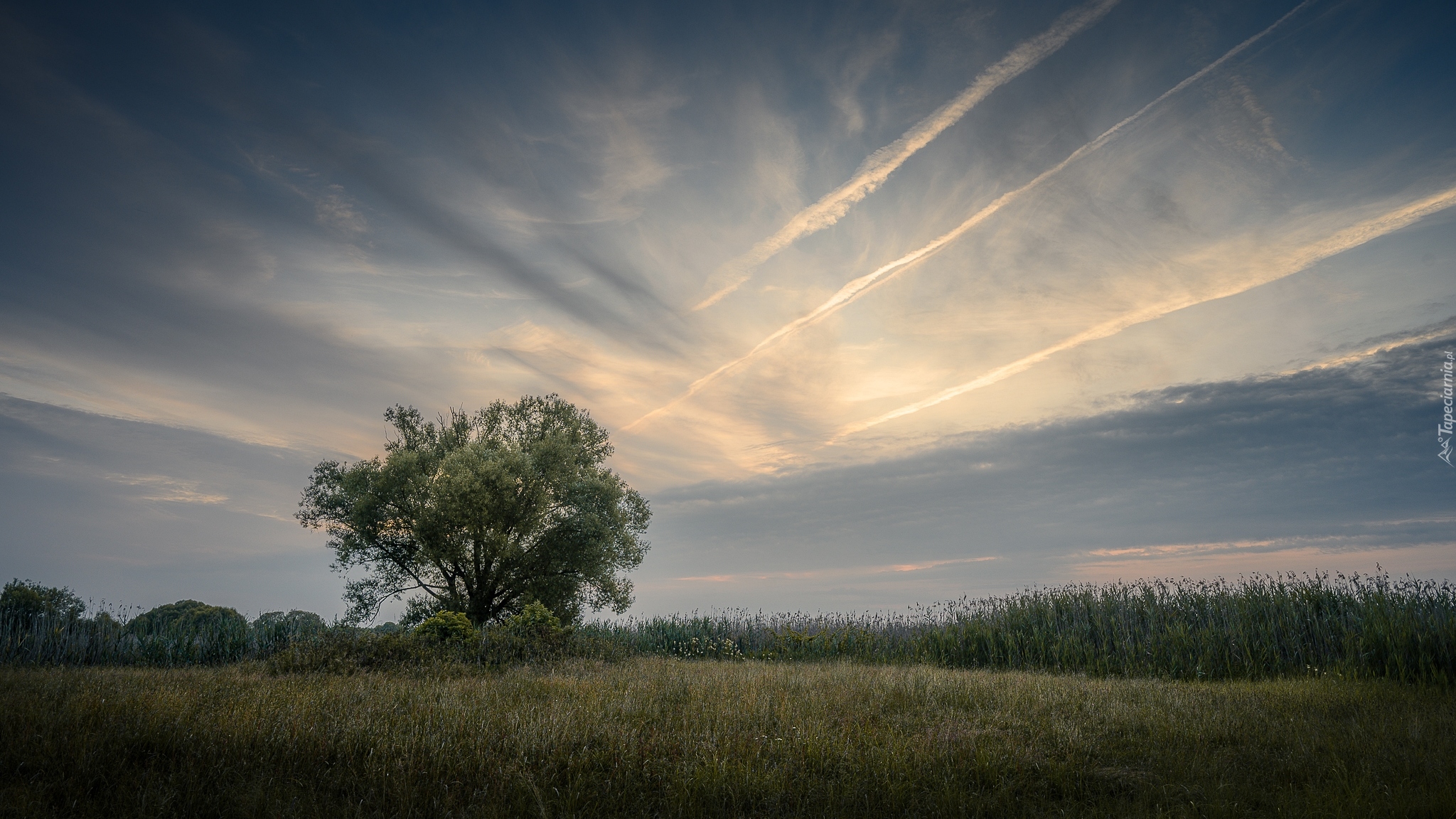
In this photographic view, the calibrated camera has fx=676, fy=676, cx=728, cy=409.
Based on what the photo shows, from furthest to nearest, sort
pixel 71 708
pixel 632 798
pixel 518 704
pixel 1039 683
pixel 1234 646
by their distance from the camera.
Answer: pixel 1234 646
pixel 1039 683
pixel 518 704
pixel 71 708
pixel 632 798

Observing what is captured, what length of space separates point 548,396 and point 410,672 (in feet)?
65.0

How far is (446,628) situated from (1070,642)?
18053 millimetres

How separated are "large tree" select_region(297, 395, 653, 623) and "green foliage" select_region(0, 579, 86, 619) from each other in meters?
9.17

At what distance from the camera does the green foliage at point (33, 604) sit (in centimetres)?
1909

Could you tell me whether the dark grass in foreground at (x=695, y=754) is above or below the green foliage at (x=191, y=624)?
below

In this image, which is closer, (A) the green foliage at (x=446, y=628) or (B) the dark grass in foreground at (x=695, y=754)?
(B) the dark grass in foreground at (x=695, y=754)

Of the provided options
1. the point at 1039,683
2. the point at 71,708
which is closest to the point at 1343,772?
the point at 1039,683

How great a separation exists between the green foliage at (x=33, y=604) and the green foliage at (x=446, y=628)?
1040 centimetres

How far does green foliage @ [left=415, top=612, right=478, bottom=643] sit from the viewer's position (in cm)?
1838

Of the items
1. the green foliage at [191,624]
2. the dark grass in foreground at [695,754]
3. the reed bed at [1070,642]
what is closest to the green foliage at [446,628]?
the reed bed at [1070,642]

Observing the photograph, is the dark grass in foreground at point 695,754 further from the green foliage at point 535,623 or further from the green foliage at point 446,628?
the green foliage at point 535,623

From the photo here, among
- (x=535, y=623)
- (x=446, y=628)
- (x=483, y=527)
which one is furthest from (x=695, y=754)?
(x=483, y=527)

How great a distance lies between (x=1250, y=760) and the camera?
29.2 feet

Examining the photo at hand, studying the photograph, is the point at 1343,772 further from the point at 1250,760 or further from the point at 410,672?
the point at 410,672
